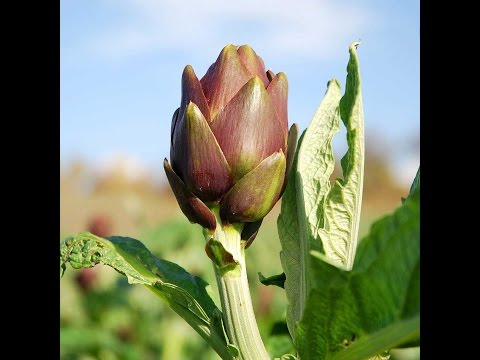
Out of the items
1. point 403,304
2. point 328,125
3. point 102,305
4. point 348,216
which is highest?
point 102,305

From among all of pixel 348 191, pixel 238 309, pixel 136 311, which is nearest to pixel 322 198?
pixel 348 191

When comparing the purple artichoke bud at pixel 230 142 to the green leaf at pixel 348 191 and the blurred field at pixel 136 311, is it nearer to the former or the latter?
the green leaf at pixel 348 191

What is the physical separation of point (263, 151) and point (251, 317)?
0.17m

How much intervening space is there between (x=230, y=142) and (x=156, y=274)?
0.69 feet

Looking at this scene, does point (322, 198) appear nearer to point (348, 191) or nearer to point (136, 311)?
point (348, 191)

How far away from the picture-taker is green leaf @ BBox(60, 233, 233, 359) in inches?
30.1

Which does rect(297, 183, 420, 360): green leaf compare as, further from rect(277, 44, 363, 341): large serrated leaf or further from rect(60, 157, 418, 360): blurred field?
rect(60, 157, 418, 360): blurred field

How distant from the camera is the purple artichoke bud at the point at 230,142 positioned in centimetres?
72
